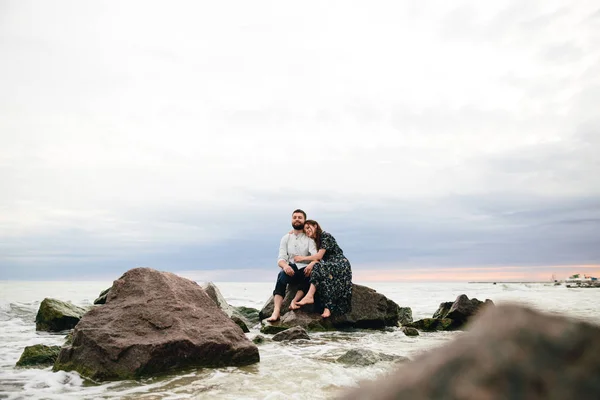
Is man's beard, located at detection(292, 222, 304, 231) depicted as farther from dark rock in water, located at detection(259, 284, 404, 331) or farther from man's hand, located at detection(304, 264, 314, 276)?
dark rock in water, located at detection(259, 284, 404, 331)

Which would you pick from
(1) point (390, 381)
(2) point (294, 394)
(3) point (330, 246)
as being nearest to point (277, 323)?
(3) point (330, 246)

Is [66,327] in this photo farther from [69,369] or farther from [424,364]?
A: [424,364]

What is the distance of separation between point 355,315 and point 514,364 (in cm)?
1133

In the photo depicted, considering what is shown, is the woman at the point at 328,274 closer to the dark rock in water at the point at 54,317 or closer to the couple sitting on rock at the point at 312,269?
the couple sitting on rock at the point at 312,269

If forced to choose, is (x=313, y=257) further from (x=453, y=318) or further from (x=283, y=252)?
(x=453, y=318)

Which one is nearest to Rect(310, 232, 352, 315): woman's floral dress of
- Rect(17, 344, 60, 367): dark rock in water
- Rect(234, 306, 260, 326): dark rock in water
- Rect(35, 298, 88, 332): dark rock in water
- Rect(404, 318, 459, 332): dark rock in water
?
Rect(404, 318, 459, 332): dark rock in water

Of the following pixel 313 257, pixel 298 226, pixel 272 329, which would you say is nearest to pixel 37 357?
pixel 272 329

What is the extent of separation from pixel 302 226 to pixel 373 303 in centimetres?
282

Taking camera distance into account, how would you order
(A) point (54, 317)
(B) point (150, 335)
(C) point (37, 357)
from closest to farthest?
(B) point (150, 335)
(C) point (37, 357)
(A) point (54, 317)

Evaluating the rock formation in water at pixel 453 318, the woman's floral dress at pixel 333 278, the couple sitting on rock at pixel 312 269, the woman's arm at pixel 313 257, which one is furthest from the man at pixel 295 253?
the rock formation in water at pixel 453 318

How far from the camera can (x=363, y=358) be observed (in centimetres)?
633

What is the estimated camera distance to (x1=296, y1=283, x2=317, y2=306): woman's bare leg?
37.2ft

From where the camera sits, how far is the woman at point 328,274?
11523 mm

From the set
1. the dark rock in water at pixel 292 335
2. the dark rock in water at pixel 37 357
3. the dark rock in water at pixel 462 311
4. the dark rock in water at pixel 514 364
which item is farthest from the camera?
the dark rock in water at pixel 462 311
